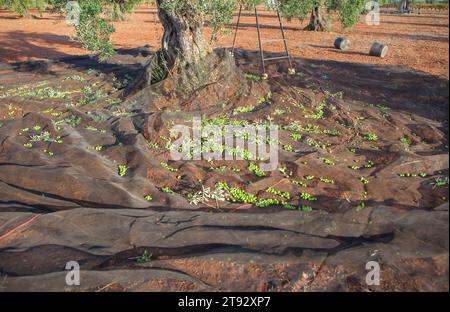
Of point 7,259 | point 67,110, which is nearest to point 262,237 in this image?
point 7,259

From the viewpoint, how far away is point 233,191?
5.98m

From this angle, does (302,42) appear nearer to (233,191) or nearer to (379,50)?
(379,50)

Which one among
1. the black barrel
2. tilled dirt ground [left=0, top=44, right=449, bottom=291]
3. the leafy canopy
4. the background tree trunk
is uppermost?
the background tree trunk

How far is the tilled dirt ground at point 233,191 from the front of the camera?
393cm

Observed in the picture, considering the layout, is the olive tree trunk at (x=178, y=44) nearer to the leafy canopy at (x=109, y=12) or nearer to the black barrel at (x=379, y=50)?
the leafy canopy at (x=109, y=12)

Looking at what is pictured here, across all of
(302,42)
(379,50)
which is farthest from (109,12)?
(302,42)

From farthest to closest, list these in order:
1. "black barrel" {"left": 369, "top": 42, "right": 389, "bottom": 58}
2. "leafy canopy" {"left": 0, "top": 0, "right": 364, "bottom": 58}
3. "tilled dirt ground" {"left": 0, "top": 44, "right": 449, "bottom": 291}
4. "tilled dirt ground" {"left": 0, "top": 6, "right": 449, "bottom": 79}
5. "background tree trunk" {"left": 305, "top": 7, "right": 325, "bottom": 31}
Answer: "background tree trunk" {"left": 305, "top": 7, "right": 325, "bottom": 31}, "black barrel" {"left": 369, "top": 42, "right": 389, "bottom": 58}, "tilled dirt ground" {"left": 0, "top": 6, "right": 449, "bottom": 79}, "leafy canopy" {"left": 0, "top": 0, "right": 364, "bottom": 58}, "tilled dirt ground" {"left": 0, "top": 44, "right": 449, "bottom": 291}

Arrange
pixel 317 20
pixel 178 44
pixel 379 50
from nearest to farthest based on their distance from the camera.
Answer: pixel 178 44 < pixel 379 50 < pixel 317 20

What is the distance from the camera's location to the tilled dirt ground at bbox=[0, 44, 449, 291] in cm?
393

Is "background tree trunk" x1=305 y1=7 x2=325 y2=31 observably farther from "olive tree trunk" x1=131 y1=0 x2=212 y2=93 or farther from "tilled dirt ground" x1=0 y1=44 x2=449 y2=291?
"olive tree trunk" x1=131 y1=0 x2=212 y2=93

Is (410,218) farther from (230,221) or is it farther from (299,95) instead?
(299,95)

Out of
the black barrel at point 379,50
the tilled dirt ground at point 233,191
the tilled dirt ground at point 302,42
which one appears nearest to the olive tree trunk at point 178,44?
the tilled dirt ground at point 233,191

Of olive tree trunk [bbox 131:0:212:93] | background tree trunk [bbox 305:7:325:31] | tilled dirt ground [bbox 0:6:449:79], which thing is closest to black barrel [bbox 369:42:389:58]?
tilled dirt ground [bbox 0:6:449:79]

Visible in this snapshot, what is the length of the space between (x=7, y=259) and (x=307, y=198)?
4.16 meters
